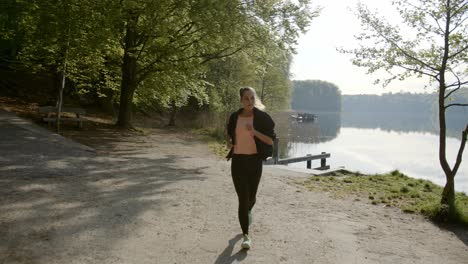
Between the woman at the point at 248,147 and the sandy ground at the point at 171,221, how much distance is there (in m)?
0.59

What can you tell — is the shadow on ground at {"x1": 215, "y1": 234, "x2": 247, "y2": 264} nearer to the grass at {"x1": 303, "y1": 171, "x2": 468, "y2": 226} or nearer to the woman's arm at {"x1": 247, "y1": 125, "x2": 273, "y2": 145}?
the woman's arm at {"x1": 247, "y1": 125, "x2": 273, "y2": 145}

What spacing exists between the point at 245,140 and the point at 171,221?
5.76ft

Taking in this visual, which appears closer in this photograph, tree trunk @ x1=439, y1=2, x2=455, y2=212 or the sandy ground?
the sandy ground

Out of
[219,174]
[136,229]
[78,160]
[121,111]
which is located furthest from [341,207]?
[121,111]

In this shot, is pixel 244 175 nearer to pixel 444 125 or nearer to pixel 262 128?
pixel 262 128

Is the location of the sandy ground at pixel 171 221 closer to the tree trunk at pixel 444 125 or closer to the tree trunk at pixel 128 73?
the tree trunk at pixel 444 125

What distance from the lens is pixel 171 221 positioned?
570 cm

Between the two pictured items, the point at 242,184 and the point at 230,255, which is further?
the point at 242,184

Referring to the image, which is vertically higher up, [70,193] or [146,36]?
[146,36]

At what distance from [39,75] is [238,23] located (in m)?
15.9

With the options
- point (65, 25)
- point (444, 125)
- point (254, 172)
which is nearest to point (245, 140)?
point (254, 172)

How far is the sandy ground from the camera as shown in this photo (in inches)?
179

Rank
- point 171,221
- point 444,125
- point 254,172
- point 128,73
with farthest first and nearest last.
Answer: point 128,73 < point 444,125 < point 171,221 < point 254,172

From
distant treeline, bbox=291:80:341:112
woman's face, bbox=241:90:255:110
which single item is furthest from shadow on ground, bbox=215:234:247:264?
distant treeline, bbox=291:80:341:112
